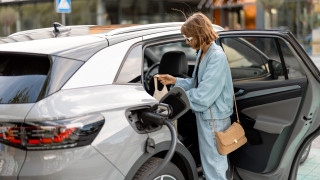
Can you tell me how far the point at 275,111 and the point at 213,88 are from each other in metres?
0.70

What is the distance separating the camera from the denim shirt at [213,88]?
3.07m

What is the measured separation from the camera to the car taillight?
89.4 inches

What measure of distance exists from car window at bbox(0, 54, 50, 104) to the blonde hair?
3.57 feet

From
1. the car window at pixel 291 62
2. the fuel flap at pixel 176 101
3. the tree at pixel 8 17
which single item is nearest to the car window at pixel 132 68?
the fuel flap at pixel 176 101

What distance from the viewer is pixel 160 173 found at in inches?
113

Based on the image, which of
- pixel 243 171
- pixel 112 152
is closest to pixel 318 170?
pixel 243 171

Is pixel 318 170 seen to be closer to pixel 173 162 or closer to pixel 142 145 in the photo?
pixel 173 162

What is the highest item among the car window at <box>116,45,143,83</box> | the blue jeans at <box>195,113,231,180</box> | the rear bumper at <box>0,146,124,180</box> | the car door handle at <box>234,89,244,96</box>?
the car window at <box>116,45,143,83</box>

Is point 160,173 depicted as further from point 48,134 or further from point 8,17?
point 8,17

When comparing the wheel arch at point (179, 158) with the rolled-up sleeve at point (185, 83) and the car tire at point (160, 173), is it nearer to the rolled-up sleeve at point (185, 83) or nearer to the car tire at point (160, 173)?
the car tire at point (160, 173)

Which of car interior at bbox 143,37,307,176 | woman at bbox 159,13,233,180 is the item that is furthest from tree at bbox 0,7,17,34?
woman at bbox 159,13,233,180

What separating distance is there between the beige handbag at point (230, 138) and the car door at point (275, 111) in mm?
228

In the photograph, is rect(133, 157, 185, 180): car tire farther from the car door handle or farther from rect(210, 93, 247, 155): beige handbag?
the car door handle

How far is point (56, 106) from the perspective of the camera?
7.63 feet
